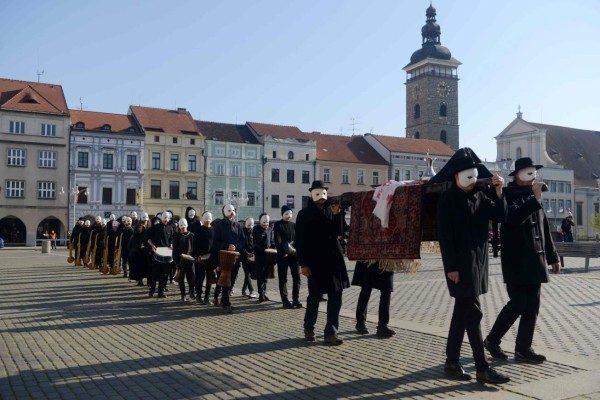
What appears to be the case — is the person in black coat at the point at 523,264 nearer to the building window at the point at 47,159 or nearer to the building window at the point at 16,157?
the building window at the point at 47,159

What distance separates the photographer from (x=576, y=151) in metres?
80.0

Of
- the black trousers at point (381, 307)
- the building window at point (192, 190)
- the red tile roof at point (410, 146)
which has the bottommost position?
the black trousers at point (381, 307)

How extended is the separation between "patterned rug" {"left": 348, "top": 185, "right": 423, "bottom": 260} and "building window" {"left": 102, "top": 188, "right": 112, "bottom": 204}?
52.2 meters

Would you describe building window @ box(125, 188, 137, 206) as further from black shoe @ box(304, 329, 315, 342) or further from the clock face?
the clock face

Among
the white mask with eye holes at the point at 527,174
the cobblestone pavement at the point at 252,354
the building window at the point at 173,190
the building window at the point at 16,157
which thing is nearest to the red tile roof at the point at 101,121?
the building window at the point at 16,157

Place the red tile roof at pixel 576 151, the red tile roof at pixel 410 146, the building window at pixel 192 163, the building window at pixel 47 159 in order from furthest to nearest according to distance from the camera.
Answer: the red tile roof at pixel 576 151
the red tile roof at pixel 410 146
the building window at pixel 192 163
the building window at pixel 47 159

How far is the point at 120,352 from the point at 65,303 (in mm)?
5660

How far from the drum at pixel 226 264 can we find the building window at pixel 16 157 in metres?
48.6

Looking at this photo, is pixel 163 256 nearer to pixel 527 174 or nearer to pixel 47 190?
pixel 527 174

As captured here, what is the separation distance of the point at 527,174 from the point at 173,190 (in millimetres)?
55062

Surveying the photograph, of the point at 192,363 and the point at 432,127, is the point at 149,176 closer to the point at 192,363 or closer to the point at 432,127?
the point at 432,127

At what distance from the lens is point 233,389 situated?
5.83 metres

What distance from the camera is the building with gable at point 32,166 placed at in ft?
176

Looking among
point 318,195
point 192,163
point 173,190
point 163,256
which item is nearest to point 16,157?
point 173,190
